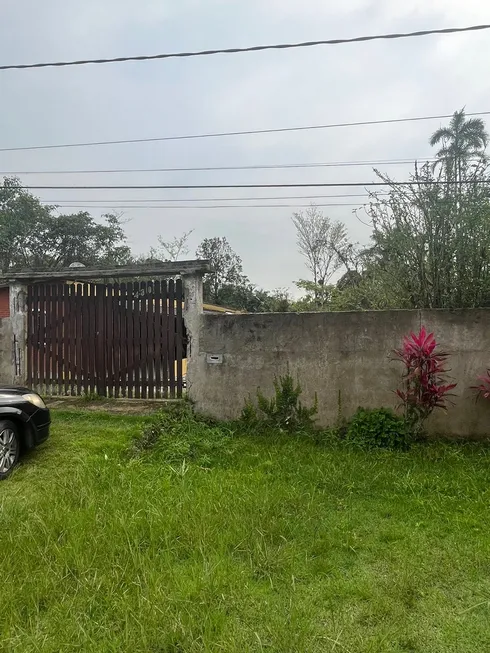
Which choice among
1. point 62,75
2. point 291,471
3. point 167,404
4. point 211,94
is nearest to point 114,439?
point 167,404

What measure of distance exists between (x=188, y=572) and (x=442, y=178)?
593 cm

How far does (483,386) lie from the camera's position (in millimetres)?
4859

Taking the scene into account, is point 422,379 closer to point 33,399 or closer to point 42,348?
point 33,399

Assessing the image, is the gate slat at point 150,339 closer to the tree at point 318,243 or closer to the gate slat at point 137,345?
the gate slat at point 137,345

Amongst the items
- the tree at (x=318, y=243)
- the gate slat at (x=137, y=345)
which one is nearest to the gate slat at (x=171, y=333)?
the gate slat at (x=137, y=345)

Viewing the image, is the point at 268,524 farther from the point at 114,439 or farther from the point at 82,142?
the point at 82,142

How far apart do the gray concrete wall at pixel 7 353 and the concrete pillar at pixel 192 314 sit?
289cm

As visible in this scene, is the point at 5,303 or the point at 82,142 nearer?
the point at 82,142

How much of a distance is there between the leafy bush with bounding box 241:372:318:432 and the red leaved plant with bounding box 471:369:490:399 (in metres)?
1.87

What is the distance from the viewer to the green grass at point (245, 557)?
1.95m

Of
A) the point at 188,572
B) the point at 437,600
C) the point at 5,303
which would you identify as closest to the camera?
the point at 437,600

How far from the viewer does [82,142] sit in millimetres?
11430

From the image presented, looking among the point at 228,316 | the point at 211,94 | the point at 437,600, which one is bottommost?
the point at 437,600

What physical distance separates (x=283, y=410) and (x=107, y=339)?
9.15 ft
